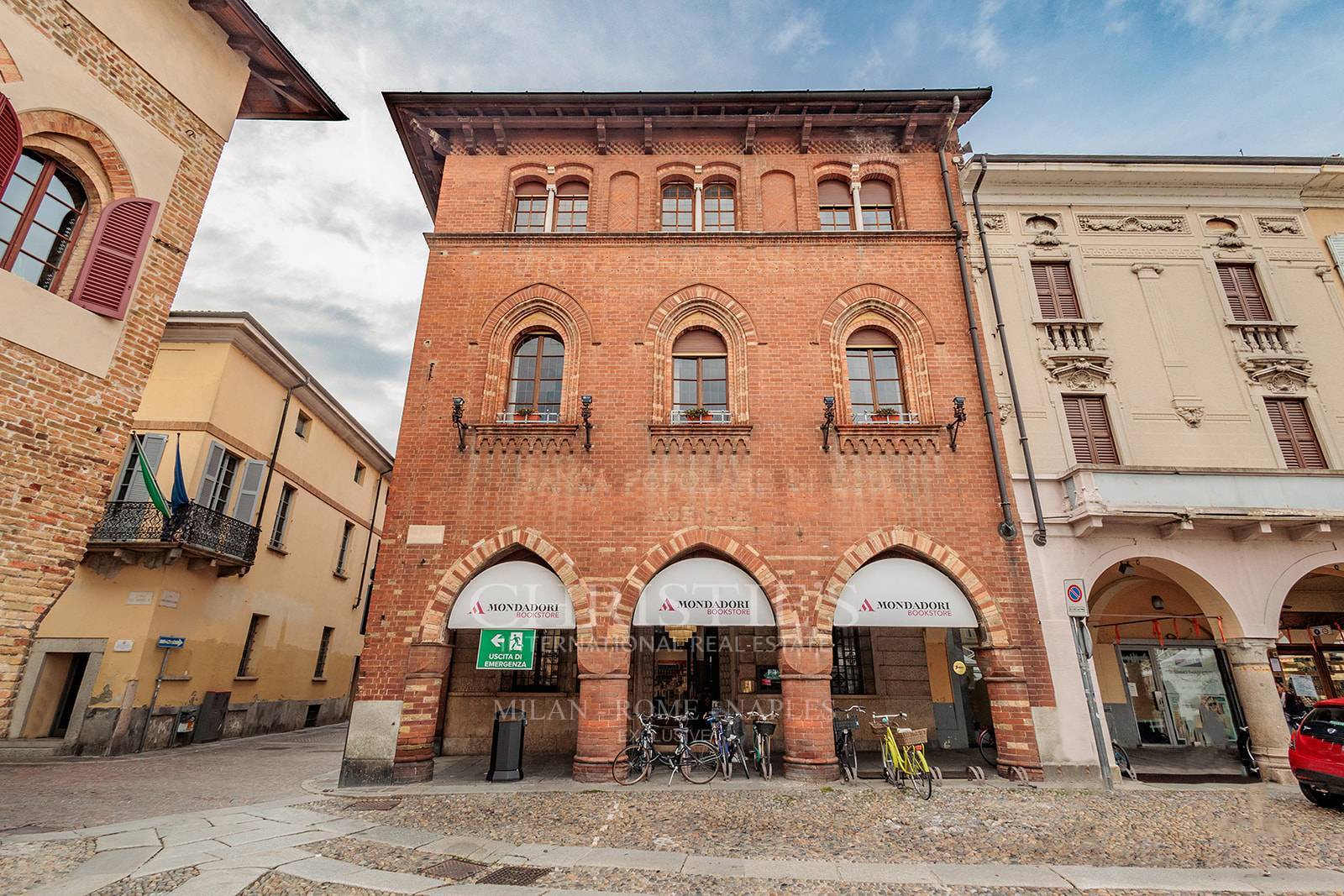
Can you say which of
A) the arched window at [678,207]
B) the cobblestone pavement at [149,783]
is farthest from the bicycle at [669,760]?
the arched window at [678,207]

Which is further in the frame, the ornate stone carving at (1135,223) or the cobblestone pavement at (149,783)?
the ornate stone carving at (1135,223)

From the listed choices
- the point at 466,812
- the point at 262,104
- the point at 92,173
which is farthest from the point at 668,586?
the point at 262,104

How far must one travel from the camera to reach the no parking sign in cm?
1005

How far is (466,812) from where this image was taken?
8039mm

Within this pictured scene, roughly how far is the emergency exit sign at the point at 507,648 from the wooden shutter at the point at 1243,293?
52.1ft

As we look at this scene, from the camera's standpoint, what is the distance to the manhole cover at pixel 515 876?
222 inches

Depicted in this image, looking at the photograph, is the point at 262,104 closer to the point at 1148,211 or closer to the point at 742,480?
the point at 742,480

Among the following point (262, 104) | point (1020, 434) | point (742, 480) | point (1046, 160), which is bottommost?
point (742, 480)

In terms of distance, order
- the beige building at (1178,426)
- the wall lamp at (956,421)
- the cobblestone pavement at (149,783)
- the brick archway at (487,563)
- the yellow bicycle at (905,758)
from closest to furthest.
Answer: the cobblestone pavement at (149,783), the yellow bicycle at (905,758), the brick archway at (487,563), the beige building at (1178,426), the wall lamp at (956,421)

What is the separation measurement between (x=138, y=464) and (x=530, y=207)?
11573 millimetres

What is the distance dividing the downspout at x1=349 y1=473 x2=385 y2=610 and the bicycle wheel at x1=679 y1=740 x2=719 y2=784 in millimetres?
18683

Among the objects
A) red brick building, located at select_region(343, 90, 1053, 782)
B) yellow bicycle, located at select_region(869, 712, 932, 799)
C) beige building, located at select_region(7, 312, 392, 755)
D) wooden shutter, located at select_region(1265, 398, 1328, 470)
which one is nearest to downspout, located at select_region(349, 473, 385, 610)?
beige building, located at select_region(7, 312, 392, 755)

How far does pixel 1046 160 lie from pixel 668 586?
12568 millimetres

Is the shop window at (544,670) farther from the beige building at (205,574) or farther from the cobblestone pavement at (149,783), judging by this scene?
the beige building at (205,574)
